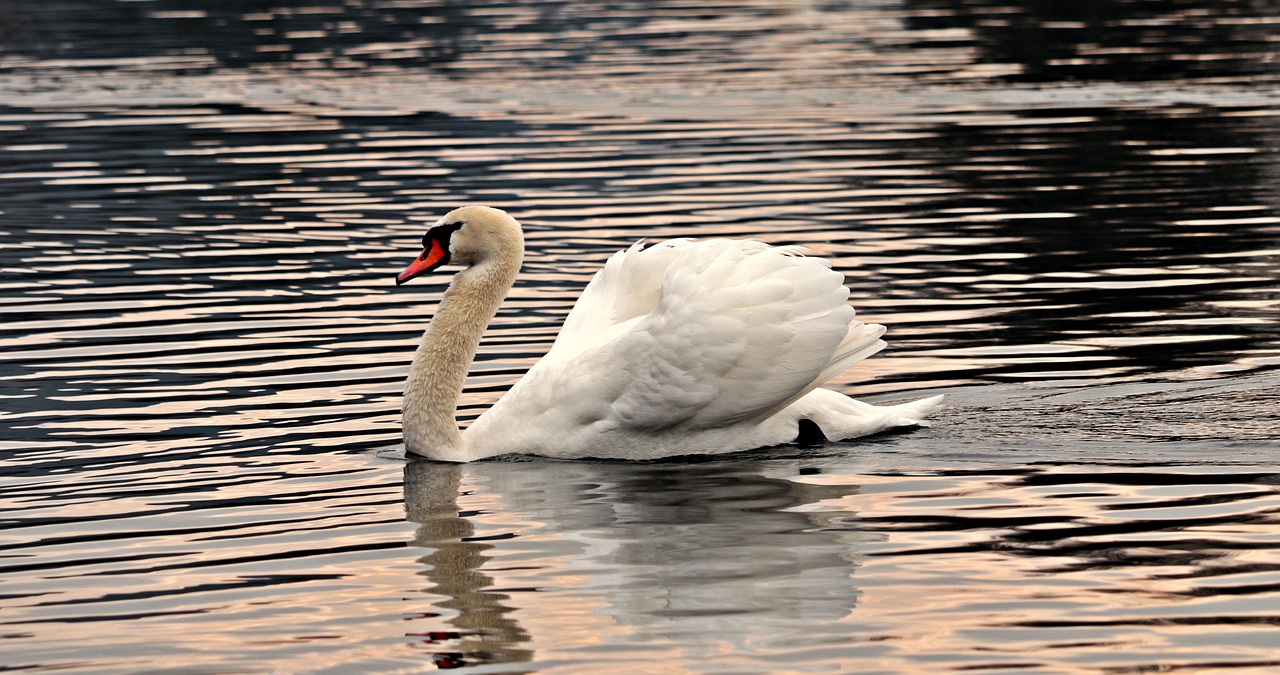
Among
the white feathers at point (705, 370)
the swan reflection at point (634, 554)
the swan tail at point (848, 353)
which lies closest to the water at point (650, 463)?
the swan reflection at point (634, 554)

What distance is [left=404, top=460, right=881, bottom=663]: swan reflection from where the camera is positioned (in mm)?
7910

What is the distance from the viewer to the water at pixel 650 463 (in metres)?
8.05

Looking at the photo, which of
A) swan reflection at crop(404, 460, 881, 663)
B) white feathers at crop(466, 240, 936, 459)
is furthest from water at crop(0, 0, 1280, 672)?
white feathers at crop(466, 240, 936, 459)

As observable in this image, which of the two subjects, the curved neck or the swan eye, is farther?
the swan eye

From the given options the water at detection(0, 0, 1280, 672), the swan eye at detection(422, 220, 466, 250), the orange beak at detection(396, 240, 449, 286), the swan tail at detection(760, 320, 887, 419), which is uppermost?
the swan eye at detection(422, 220, 466, 250)

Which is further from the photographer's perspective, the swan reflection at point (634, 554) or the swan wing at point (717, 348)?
the swan wing at point (717, 348)

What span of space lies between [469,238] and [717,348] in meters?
1.70

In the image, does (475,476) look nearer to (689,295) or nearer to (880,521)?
(689,295)

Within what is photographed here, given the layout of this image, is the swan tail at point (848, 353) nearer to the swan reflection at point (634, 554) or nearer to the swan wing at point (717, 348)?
the swan wing at point (717, 348)

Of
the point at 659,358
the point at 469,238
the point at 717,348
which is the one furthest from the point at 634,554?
the point at 469,238

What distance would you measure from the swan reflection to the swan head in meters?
1.19

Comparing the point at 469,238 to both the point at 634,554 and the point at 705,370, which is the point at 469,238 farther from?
the point at 634,554

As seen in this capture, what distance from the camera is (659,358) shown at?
34.9ft

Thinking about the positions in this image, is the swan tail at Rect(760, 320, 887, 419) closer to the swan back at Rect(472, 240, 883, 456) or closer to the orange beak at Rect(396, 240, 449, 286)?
the swan back at Rect(472, 240, 883, 456)
